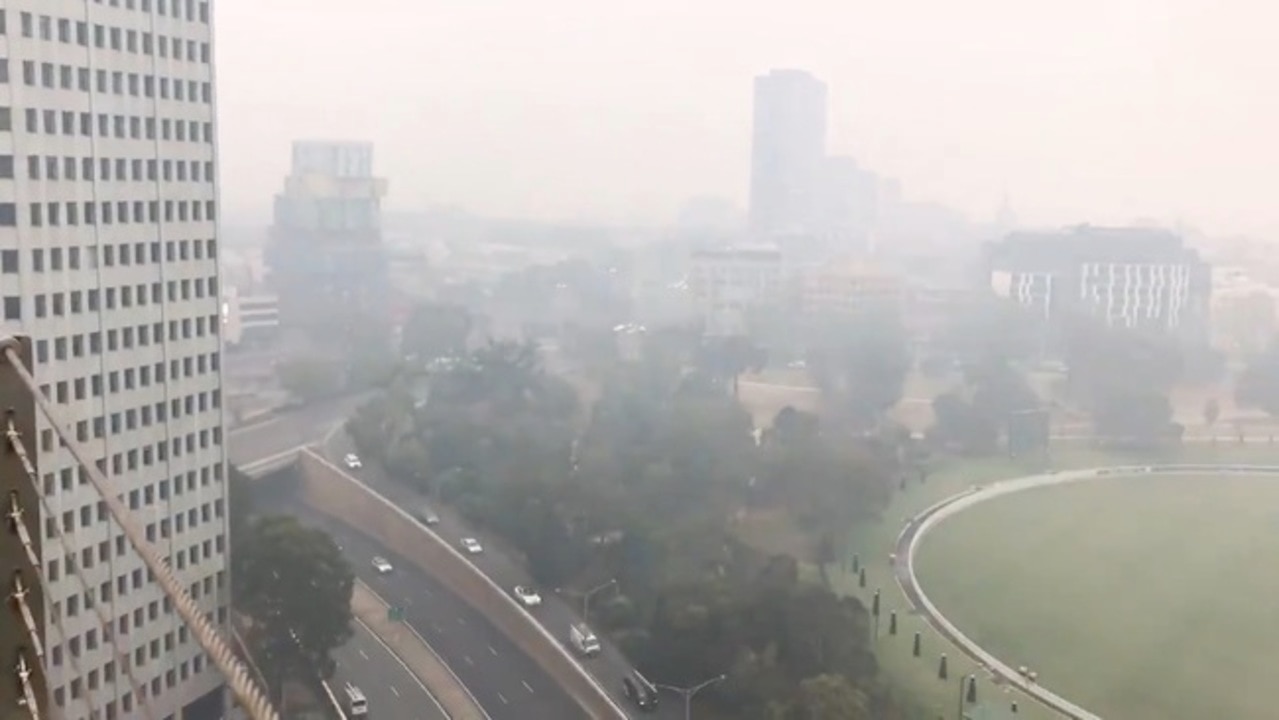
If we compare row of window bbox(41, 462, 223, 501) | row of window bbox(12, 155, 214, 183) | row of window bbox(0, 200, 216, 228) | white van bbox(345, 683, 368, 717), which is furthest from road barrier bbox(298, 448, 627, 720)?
row of window bbox(12, 155, 214, 183)

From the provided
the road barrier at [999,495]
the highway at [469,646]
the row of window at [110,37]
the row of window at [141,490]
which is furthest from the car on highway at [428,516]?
the row of window at [110,37]

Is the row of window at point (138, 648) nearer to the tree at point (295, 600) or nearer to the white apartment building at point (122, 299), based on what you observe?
the white apartment building at point (122, 299)

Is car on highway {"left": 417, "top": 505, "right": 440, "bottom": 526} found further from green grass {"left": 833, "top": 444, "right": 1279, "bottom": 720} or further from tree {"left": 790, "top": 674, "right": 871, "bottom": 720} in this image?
tree {"left": 790, "top": 674, "right": 871, "bottom": 720}

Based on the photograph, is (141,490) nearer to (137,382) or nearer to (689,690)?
(137,382)

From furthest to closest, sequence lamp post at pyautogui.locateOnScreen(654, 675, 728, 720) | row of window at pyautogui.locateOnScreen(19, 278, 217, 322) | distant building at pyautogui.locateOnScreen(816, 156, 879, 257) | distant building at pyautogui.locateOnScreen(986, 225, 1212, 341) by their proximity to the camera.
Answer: distant building at pyautogui.locateOnScreen(816, 156, 879, 257)
distant building at pyautogui.locateOnScreen(986, 225, 1212, 341)
lamp post at pyautogui.locateOnScreen(654, 675, 728, 720)
row of window at pyautogui.locateOnScreen(19, 278, 217, 322)

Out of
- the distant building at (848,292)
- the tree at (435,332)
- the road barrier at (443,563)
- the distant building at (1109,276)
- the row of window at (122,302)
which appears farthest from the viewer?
the distant building at (848,292)

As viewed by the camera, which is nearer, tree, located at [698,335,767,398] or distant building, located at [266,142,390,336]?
tree, located at [698,335,767,398]

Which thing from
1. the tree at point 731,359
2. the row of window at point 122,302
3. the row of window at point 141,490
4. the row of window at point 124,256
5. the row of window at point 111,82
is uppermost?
the row of window at point 111,82
